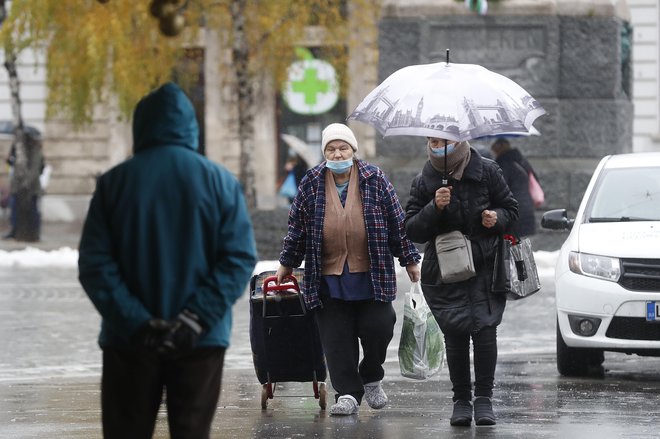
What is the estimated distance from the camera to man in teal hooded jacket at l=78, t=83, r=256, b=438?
5902 mm

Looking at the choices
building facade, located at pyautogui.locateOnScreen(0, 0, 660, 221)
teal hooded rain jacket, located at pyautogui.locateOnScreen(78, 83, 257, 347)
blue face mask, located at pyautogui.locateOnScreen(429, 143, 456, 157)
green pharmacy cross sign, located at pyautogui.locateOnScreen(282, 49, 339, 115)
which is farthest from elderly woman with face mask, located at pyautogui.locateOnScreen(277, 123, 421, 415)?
green pharmacy cross sign, located at pyautogui.locateOnScreen(282, 49, 339, 115)

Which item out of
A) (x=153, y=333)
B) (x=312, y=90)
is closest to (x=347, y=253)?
(x=153, y=333)

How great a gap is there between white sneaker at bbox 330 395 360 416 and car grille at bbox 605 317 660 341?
2.32m

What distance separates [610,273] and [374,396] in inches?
89.1

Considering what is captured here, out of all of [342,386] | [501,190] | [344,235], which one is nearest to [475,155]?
[501,190]

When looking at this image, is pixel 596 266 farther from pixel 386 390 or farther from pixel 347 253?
pixel 347 253

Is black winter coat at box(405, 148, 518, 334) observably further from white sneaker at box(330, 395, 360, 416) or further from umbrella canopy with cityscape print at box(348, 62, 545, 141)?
white sneaker at box(330, 395, 360, 416)

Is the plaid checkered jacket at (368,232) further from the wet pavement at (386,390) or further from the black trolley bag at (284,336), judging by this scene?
the wet pavement at (386,390)

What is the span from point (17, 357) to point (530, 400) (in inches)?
198

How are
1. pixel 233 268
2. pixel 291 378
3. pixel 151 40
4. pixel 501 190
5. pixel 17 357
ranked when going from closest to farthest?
pixel 233 268, pixel 501 190, pixel 291 378, pixel 17 357, pixel 151 40

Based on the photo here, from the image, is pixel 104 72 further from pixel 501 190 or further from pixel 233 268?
pixel 233 268

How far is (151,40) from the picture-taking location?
98.1 feet

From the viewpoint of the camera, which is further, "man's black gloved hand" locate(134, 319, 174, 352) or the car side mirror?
the car side mirror

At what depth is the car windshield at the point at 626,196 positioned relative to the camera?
11789 mm
